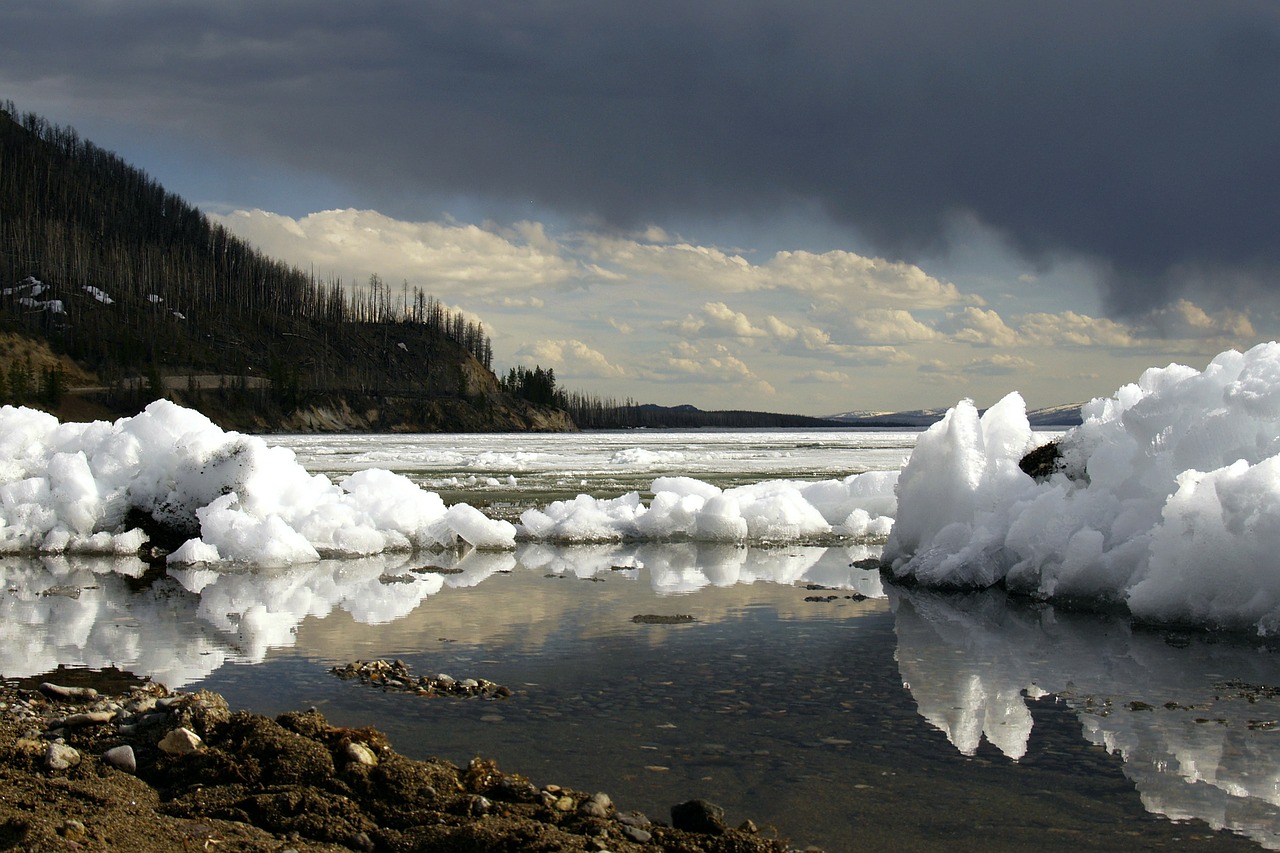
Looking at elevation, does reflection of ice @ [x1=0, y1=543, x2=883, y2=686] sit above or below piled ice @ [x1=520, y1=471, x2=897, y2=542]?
below

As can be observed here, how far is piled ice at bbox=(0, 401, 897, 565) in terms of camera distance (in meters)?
16.0

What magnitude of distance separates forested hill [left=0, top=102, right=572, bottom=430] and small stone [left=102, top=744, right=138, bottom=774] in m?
103

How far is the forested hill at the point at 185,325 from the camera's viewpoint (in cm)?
11712

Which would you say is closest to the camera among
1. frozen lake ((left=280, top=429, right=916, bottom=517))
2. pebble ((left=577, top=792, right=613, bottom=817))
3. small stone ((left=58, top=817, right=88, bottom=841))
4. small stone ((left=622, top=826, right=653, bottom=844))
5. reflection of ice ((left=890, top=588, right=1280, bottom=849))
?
small stone ((left=58, top=817, right=88, bottom=841))

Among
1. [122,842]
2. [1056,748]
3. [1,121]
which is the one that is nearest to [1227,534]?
[1056,748]

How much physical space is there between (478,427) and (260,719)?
448 ft

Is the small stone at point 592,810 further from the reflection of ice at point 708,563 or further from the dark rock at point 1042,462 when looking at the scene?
the dark rock at point 1042,462

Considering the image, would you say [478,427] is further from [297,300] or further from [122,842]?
[122,842]

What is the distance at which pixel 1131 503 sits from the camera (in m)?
12.2

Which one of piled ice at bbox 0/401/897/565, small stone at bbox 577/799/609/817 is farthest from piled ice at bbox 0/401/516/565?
small stone at bbox 577/799/609/817

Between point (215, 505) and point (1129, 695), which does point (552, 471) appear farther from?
point (1129, 695)

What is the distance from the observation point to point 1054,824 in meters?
5.50

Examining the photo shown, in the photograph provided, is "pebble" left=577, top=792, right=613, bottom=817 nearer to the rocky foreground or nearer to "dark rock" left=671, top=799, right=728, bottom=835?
the rocky foreground

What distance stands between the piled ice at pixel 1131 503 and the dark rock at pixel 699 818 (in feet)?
Answer: 23.5
